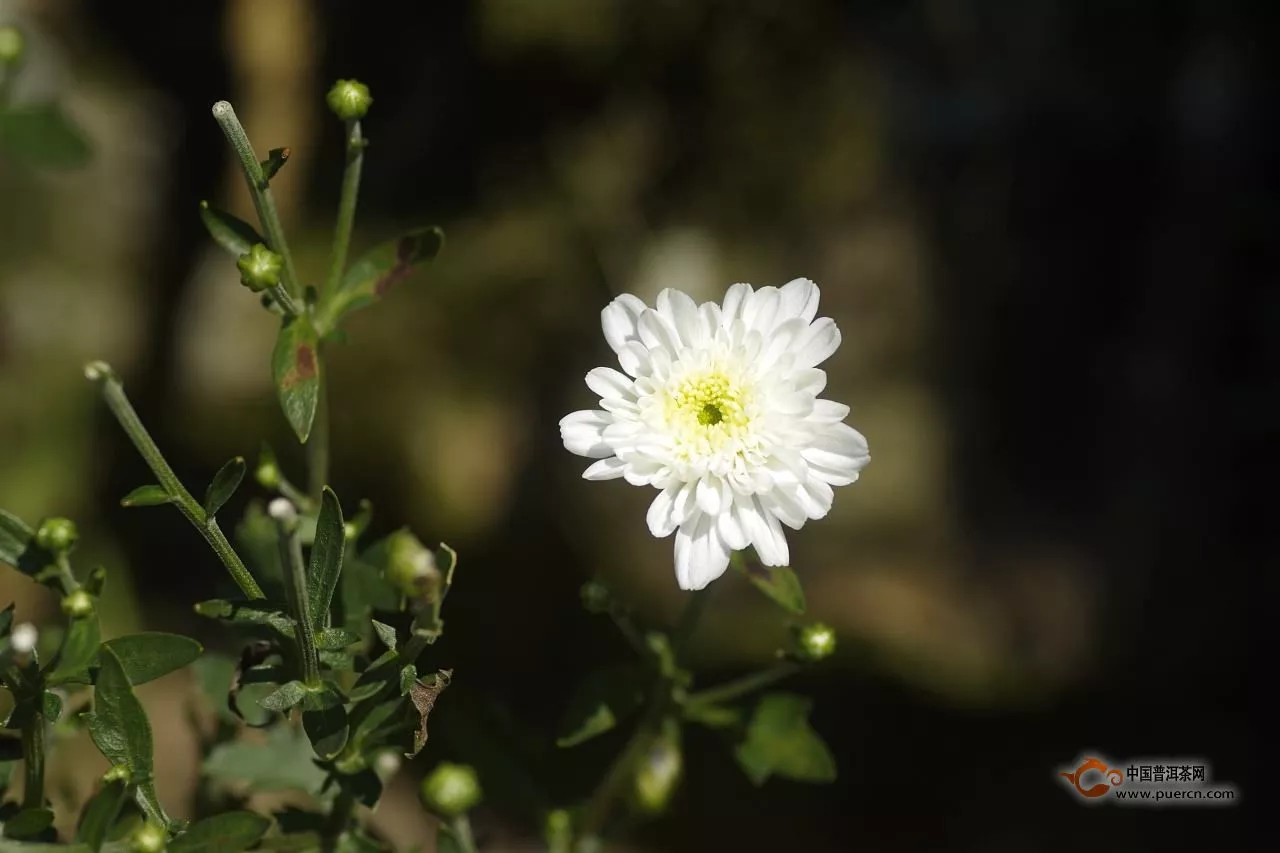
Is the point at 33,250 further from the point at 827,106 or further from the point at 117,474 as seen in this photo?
the point at 827,106

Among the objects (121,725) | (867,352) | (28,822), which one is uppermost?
(867,352)

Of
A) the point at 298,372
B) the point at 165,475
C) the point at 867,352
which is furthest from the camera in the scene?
the point at 867,352

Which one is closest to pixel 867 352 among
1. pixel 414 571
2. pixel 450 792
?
pixel 450 792

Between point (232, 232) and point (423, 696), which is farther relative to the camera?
point (232, 232)

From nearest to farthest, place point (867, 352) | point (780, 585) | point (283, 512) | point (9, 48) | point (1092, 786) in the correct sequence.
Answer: point (283, 512) < point (780, 585) < point (9, 48) < point (1092, 786) < point (867, 352)

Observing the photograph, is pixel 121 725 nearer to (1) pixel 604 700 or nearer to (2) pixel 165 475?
(2) pixel 165 475

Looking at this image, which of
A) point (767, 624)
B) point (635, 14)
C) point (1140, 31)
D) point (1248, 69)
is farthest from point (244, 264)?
point (1248, 69)
